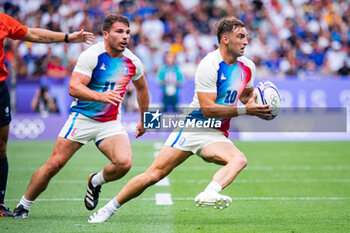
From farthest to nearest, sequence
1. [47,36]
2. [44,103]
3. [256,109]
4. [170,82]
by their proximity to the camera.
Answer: [44,103] → [170,82] → [47,36] → [256,109]

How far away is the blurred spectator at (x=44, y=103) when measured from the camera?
55.6 ft

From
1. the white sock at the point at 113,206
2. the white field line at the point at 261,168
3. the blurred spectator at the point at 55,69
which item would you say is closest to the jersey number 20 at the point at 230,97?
the white sock at the point at 113,206

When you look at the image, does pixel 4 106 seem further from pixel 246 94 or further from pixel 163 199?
pixel 246 94

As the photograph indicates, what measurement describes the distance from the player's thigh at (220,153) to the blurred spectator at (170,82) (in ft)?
32.8

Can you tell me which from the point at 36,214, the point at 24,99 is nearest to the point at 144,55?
the point at 24,99

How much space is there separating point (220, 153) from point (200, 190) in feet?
9.72

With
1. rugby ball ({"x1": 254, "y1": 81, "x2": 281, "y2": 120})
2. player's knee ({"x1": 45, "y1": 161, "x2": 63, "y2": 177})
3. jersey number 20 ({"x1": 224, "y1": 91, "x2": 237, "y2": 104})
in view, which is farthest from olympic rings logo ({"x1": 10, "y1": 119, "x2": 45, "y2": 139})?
rugby ball ({"x1": 254, "y1": 81, "x2": 281, "y2": 120})

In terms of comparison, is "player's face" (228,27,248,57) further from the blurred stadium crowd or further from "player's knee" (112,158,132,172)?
the blurred stadium crowd

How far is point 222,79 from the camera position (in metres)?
6.05

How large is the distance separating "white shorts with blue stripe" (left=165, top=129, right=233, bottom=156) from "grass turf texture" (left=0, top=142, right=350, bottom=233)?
80cm

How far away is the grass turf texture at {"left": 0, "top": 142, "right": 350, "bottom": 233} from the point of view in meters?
6.04

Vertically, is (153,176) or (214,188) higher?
(214,188)

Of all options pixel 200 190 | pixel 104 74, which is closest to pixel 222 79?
pixel 104 74

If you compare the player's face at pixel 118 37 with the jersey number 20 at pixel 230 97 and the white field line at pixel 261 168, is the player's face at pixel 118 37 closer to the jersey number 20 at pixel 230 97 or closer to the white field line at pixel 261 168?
the jersey number 20 at pixel 230 97
